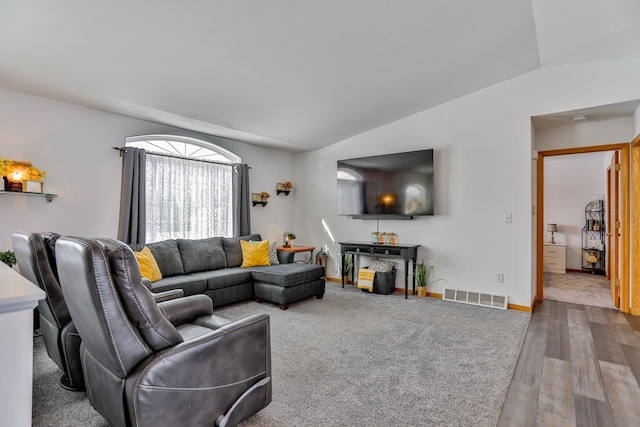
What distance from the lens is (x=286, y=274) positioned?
4145 mm

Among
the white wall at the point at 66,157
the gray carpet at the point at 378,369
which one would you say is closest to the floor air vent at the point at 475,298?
the gray carpet at the point at 378,369

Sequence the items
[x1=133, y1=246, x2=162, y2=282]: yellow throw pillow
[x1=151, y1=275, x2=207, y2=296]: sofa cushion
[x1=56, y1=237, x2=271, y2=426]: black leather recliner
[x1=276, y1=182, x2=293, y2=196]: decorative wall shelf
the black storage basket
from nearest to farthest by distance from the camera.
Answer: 1. [x1=56, y1=237, x2=271, y2=426]: black leather recliner
2. [x1=151, y1=275, x2=207, y2=296]: sofa cushion
3. [x1=133, y1=246, x2=162, y2=282]: yellow throw pillow
4. the black storage basket
5. [x1=276, y1=182, x2=293, y2=196]: decorative wall shelf

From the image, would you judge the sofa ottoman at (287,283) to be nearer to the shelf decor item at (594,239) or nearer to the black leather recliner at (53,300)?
the black leather recliner at (53,300)

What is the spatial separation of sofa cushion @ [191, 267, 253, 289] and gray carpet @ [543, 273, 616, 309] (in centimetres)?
421

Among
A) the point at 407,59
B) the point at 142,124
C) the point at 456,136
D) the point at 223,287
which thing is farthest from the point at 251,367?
the point at 456,136

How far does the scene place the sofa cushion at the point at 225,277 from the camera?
4.04 meters

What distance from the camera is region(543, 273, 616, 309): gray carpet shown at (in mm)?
4590

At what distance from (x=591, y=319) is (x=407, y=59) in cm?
349

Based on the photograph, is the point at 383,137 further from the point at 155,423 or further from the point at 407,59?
the point at 155,423

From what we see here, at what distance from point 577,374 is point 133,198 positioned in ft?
15.4

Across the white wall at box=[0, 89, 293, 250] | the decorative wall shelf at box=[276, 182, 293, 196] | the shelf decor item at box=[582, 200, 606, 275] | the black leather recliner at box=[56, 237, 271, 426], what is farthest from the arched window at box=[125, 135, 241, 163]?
the shelf decor item at box=[582, 200, 606, 275]

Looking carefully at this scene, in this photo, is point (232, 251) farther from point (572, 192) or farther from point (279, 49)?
point (572, 192)

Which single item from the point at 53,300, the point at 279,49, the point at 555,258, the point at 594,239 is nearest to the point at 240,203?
the point at 279,49

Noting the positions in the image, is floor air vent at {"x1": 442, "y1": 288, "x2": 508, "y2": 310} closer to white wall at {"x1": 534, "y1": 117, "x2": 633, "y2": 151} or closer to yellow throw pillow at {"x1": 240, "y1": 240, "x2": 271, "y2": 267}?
white wall at {"x1": 534, "y1": 117, "x2": 633, "y2": 151}
